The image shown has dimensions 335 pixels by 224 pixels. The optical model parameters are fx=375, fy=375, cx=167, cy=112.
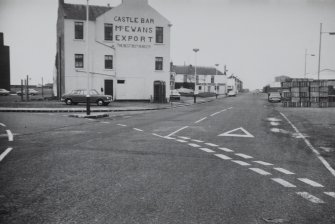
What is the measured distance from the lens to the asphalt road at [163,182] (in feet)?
17.0

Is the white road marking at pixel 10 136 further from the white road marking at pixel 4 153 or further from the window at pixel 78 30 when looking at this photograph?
the window at pixel 78 30

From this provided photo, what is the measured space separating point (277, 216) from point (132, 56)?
4208 cm

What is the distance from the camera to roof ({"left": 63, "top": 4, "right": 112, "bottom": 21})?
43544 millimetres

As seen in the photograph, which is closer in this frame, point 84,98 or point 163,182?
point 163,182

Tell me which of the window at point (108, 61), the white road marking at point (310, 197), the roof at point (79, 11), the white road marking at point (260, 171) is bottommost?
the white road marking at point (260, 171)

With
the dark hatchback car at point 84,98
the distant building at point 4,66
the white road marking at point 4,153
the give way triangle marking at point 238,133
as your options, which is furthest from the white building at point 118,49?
the distant building at point 4,66

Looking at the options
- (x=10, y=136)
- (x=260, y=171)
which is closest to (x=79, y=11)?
(x=10, y=136)

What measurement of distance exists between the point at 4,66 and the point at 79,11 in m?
50.1

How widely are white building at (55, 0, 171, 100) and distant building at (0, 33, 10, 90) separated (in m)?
46.1

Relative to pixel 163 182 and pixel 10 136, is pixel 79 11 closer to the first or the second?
pixel 10 136

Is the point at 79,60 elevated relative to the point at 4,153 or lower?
elevated

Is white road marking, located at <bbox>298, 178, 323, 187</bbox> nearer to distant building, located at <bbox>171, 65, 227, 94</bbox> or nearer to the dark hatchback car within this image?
the dark hatchback car

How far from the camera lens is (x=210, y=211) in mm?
5305

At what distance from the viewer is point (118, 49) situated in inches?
1785
